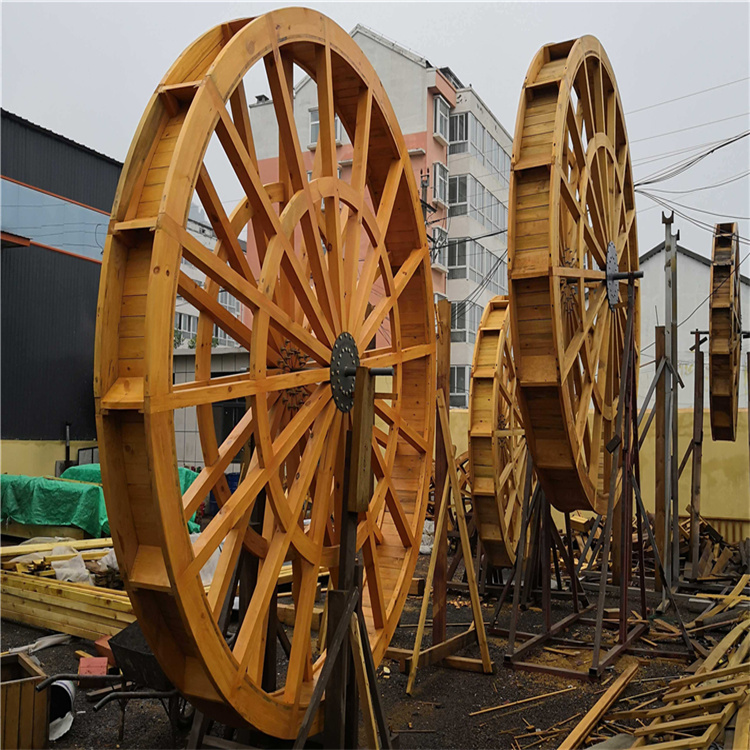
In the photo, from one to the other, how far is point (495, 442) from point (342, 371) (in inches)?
193

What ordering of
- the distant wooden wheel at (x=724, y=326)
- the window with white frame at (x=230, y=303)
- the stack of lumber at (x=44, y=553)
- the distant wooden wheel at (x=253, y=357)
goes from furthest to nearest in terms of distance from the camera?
the window with white frame at (x=230, y=303), the distant wooden wheel at (x=724, y=326), the stack of lumber at (x=44, y=553), the distant wooden wheel at (x=253, y=357)

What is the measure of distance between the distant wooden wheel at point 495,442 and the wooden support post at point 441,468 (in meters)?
1.54

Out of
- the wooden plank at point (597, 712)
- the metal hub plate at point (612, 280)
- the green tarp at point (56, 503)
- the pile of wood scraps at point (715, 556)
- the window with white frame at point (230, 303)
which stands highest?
the window with white frame at point (230, 303)

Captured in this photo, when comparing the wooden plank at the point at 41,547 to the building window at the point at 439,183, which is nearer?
the wooden plank at the point at 41,547

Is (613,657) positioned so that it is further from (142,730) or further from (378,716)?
(142,730)

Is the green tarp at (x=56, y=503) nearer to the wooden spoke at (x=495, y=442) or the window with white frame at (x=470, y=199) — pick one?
the wooden spoke at (x=495, y=442)

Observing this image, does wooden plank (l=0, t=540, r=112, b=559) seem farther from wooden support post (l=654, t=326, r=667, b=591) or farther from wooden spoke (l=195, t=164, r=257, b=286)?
wooden support post (l=654, t=326, r=667, b=591)

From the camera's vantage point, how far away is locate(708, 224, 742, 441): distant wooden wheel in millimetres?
10430

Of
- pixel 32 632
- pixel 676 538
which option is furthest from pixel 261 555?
pixel 676 538

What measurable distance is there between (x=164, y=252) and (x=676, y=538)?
7951 mm

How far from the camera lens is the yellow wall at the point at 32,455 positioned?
1490 cm

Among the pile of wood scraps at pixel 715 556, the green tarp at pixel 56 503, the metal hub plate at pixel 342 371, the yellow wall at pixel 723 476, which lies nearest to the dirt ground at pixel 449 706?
the metal hub plate at pixel 342 371

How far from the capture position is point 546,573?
6.87 meters

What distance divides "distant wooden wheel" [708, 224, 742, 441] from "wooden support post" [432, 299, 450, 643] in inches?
217
